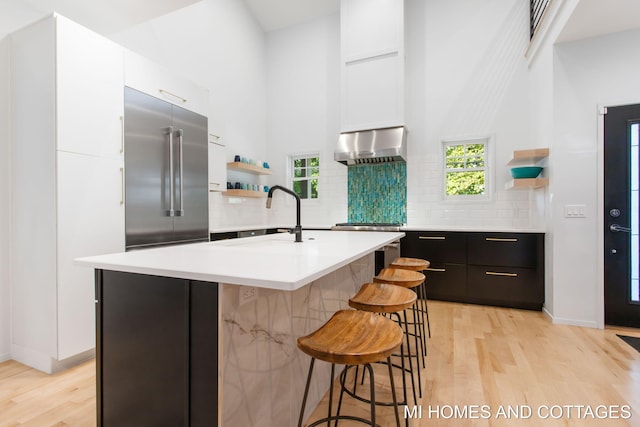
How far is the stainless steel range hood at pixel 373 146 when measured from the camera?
414 cm

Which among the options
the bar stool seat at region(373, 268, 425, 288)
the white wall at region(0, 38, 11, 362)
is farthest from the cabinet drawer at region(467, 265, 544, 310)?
the white wall at region(0, 38, 11, 362)

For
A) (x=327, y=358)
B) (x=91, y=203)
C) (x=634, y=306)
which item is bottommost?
(x=634, y=306)

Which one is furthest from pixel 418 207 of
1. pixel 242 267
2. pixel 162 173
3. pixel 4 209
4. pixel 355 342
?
pixel 4 209

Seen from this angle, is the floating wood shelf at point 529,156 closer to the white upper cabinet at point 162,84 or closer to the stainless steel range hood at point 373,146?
the stainless steel range hood at point 373,146

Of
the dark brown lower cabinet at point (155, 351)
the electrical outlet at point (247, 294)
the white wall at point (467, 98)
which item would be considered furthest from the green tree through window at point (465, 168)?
the dark brown lower cabinet at point (155, 351)

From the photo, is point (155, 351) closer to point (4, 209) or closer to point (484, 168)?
point (4, 209)

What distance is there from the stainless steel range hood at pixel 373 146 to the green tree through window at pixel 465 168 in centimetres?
68

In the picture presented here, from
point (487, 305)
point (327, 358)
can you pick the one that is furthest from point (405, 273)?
point (487, 305)

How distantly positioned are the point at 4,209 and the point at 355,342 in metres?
2.74

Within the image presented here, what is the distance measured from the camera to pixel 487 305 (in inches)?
143

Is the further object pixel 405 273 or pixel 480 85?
pixel 480 85

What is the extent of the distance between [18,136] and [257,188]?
9.41ft

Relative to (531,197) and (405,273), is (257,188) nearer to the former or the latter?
(405,273)

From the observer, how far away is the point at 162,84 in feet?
9.25
